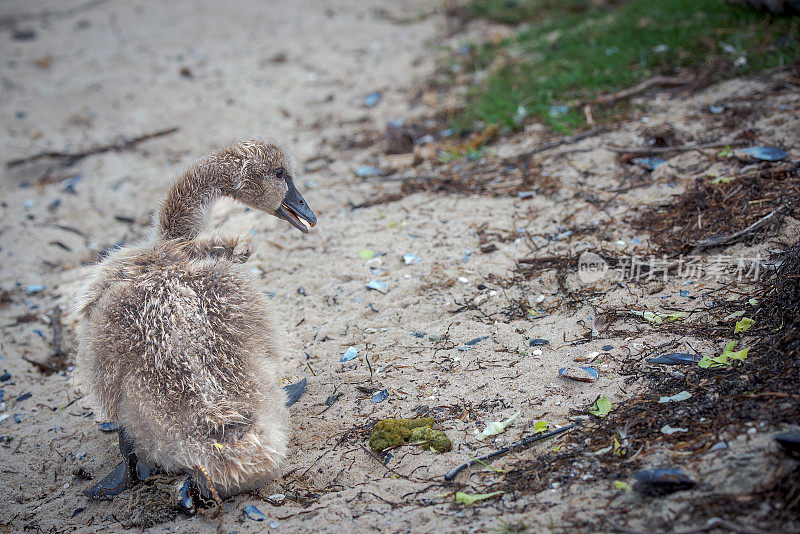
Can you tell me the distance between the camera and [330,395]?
3877mm

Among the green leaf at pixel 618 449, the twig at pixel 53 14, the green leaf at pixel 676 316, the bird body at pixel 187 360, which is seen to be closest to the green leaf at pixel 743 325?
the green leaf at pixel 676 316

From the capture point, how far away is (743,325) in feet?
11.2

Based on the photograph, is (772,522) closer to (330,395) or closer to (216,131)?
(330,395)

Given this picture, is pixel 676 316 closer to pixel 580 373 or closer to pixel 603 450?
pixel 580 373

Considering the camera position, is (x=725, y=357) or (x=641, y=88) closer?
(x=725, y=357)

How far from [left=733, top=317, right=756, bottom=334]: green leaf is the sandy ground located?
226 mm

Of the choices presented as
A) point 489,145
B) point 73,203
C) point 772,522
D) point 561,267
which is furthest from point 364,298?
point 73,203

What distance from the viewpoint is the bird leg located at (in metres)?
3.47

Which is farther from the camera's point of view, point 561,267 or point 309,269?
point 309,269

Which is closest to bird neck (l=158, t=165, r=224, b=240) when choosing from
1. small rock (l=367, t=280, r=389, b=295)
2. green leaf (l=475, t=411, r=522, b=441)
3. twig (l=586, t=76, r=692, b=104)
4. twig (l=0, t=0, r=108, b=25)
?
small rock (l=367, t=280, r=389, b=295)

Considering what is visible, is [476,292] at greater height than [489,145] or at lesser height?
lesser

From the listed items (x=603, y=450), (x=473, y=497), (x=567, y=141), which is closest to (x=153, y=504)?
(x=473, y=497)

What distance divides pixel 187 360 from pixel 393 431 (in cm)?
114

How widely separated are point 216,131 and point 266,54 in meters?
2.25
